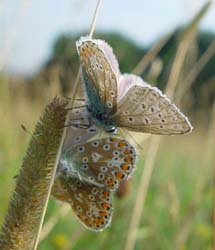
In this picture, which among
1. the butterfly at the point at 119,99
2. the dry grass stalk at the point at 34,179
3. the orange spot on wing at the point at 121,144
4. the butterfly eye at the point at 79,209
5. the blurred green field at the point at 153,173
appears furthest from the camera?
the blurred green field at the point at 153,173

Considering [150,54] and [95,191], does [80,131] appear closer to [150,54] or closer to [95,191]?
[95,191]

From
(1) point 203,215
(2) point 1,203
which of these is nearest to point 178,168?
(1) point 203,215

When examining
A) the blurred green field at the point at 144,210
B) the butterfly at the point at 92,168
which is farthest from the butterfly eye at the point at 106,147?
the blurred green field at the point at 144,210

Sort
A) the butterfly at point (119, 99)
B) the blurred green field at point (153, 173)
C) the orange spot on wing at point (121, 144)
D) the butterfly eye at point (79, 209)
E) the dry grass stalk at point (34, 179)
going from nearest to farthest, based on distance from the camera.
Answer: the dry grass stalk at point (34, 179)
the butterfly at point (119, 99)
the orange spot on wing at point (121, 144)
the butterfly eye at point (79, 209)
the blurred green field at point (153, 173)

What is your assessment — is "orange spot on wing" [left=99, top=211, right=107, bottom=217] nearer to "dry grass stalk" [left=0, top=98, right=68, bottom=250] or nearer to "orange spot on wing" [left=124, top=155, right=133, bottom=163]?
"orange spot on wing" [left=124, top=155, right=133, bottom=163]

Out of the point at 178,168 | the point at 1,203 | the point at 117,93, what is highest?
the point at 117,93

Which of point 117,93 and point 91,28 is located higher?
point 91,28

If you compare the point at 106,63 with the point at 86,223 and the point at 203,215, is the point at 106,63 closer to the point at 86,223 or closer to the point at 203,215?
the point at 86,223

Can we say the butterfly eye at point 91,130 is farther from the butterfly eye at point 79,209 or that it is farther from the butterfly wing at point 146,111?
the butterfly eye at point 79,209
